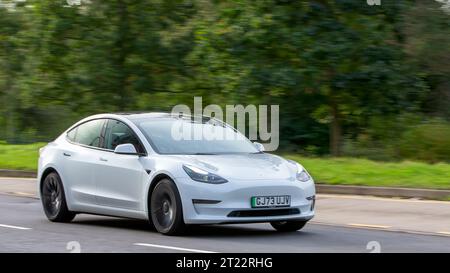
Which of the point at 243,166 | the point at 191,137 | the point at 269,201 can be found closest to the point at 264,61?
the point at 191,137

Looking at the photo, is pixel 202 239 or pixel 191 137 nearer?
pixel 202 239

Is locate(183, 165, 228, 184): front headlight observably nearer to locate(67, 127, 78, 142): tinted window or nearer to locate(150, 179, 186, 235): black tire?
locate(150, 179, 186, 235): black tire

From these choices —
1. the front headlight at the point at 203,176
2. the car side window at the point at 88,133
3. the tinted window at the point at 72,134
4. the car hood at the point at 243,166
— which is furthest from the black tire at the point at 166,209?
the tinted window at the point at 72,134

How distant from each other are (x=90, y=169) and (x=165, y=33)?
53.3 ft

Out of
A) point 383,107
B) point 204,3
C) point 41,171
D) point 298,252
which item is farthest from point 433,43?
point 298,252

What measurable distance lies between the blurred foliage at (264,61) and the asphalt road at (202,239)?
36.2ft

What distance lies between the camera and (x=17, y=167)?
25.0 meters

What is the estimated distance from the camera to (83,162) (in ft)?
43.5

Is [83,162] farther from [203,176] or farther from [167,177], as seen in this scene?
[203,176]

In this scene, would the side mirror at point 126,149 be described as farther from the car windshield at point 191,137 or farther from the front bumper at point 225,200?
the front bumper at point 225,200

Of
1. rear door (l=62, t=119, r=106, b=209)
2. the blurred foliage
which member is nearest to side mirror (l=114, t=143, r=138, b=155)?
rear door (l=62, t=119, r=106, b=209)

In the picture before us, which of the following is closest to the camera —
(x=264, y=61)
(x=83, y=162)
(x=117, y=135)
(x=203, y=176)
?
(x=203, y=176)

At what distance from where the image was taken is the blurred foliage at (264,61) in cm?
2497

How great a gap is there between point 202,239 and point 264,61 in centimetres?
1440
